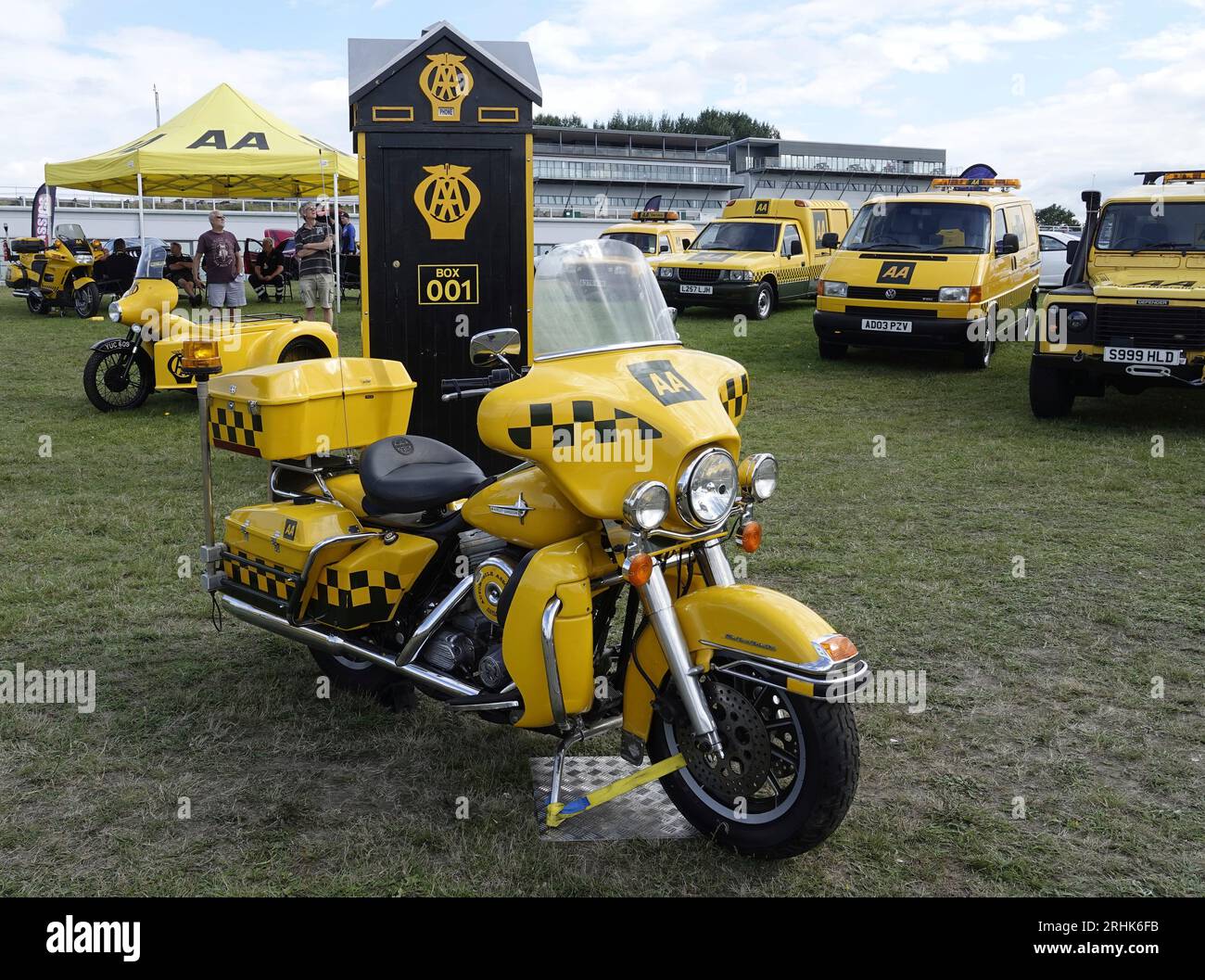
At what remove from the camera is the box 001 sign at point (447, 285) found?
7.07 meters

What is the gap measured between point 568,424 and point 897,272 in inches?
414

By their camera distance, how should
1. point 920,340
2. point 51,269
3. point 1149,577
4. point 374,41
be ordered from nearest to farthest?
point 1149,577, point 374,41, point 920,340, point 51,269

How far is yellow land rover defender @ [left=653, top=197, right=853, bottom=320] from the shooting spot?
60.4 feet

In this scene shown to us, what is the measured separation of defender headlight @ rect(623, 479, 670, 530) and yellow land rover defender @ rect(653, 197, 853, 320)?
15326 mm

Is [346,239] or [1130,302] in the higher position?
[346,239]

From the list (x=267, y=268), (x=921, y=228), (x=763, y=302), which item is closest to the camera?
(x=921, y=228)

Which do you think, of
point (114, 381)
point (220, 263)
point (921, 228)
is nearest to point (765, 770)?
point (114, 381)

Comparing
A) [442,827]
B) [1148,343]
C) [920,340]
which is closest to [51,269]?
[920,340]

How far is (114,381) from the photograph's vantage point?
35.1ft

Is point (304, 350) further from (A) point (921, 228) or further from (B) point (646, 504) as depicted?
(A) point (921, 228)

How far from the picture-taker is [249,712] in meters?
4.29

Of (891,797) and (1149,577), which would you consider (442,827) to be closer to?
(891,797)

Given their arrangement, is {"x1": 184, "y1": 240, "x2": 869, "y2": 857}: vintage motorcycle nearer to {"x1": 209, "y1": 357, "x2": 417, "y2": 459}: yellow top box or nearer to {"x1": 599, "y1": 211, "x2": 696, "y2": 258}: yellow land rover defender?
{"x1": 209, "y1": 357, "x2": 417, "y2": 459}: yellow top box
